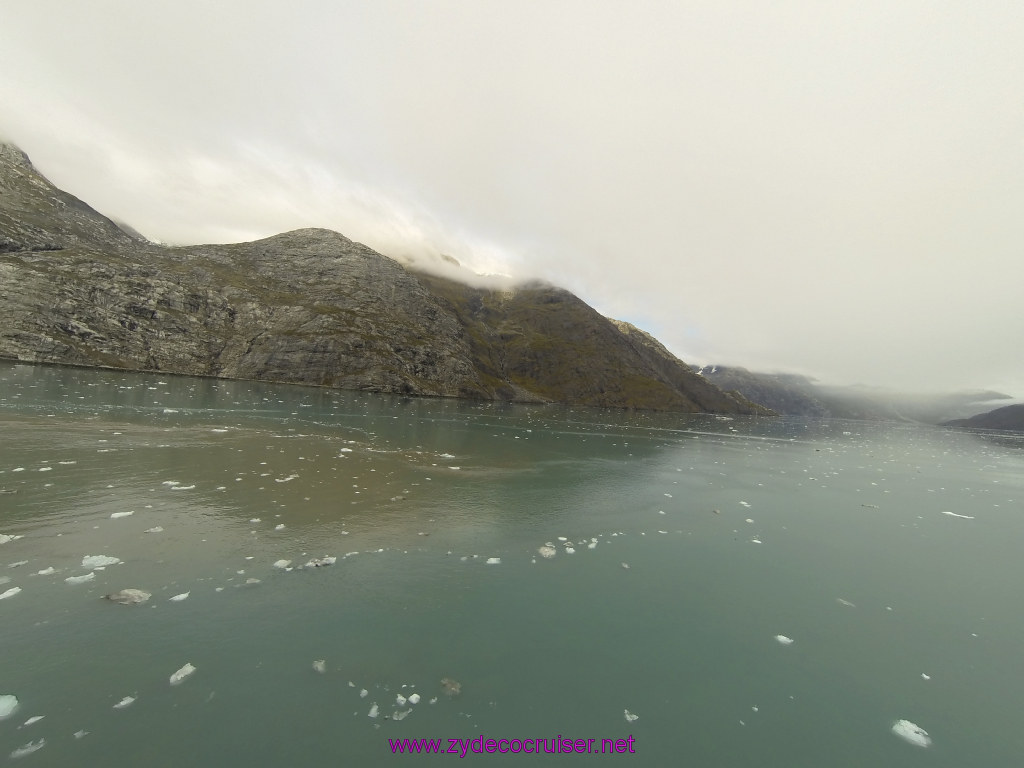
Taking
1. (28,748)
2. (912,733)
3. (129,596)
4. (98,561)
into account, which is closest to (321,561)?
(129,596)

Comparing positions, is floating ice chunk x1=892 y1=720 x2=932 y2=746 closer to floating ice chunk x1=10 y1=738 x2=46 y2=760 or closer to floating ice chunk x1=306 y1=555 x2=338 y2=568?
floating ice chunk x1=306 y1=555 x2=338 y2=568

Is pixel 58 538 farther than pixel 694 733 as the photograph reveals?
Yes

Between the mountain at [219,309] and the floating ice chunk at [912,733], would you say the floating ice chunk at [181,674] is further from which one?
the mountain at [219,309]

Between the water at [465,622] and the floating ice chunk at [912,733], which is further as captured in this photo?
the floating ice chunk at [912,733]

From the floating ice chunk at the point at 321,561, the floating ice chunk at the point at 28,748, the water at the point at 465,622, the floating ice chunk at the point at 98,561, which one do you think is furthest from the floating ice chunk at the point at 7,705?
the floating ice chunk at the point at 321,561

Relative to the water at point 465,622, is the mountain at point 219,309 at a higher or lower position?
higher

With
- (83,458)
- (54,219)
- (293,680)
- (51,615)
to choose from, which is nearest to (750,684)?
(293,680)

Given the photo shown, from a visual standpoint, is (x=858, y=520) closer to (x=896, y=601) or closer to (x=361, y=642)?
(x=896, y=601)
